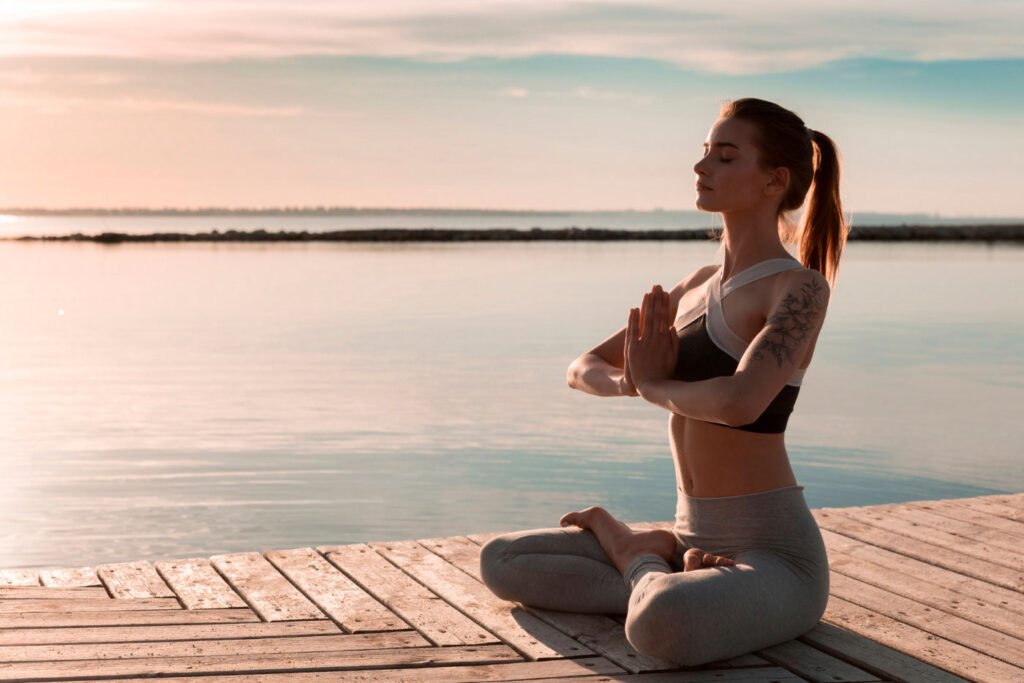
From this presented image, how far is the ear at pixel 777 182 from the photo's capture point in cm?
395

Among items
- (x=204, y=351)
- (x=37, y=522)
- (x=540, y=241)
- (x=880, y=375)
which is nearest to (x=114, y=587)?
(x=37, y=522)

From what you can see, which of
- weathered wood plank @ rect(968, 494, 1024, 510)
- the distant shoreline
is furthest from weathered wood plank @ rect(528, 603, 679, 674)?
the distant shoreline

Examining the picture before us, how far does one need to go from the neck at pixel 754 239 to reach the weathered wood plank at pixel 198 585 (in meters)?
2.12

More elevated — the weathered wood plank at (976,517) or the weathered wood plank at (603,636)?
the weathered wood plank at (603,636)

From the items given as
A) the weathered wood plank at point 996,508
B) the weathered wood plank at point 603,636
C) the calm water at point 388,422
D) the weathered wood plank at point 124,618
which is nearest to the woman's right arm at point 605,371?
the weathered wood plank at point 603,636

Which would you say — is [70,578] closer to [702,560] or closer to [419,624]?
[419,624]

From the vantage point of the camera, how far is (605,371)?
168 inches

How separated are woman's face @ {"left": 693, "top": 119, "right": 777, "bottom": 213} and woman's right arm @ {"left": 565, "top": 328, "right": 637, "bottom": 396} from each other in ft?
1.90

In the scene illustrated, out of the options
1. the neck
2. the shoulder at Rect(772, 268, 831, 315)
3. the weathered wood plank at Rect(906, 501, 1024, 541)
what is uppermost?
the neck

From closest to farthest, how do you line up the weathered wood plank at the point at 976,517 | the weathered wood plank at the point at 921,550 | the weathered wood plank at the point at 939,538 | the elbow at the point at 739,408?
the elbow at the point at 739,408
the weathered wood plank at the point at 921,550
the weathered wood plank at the point at 939,538
the weathered wood plank at the point at 976,517

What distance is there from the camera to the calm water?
865 cm

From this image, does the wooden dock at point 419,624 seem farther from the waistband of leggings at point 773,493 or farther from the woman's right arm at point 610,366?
the woman's right arm at point 610,366

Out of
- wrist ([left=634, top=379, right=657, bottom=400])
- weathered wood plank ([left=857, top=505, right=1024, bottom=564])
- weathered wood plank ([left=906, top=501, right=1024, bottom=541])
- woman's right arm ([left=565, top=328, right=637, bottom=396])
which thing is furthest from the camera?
weathered wood plank ([left=906, top=501, right=1024, bottom=541])

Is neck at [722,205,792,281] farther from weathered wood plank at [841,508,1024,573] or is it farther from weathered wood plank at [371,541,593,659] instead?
weathered wood plank at [841,508,1024,573]
